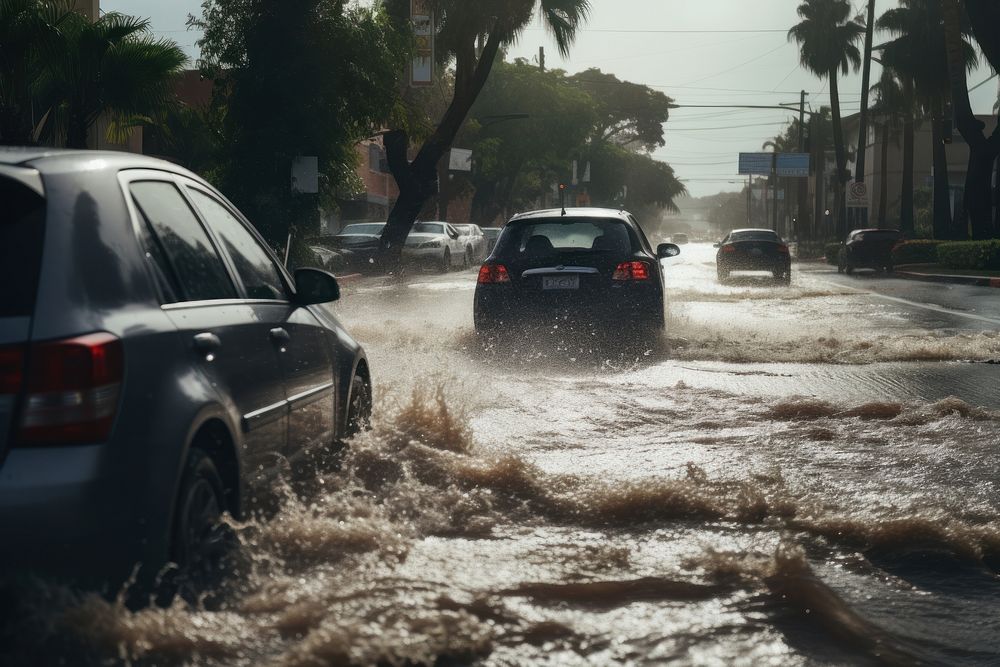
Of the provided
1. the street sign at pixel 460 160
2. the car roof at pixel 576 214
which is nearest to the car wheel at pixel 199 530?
the car roof at pixel 576 214

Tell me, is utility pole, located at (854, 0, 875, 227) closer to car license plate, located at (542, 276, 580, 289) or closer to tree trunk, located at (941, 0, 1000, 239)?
tree trunk, located at (941, 0, 1000, 239)

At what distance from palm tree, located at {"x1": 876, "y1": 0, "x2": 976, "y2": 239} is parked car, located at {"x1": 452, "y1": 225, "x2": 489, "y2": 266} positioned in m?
17.3

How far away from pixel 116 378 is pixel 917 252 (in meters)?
41.8

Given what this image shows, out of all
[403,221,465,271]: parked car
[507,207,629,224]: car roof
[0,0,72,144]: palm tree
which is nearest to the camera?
[507,207,629,224]: car roof

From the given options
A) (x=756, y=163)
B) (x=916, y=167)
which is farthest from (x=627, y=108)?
(x=916, y=167)

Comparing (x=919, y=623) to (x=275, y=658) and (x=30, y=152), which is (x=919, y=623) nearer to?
(x=275, y=658)

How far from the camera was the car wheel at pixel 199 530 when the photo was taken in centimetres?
379

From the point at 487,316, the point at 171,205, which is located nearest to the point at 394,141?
the point at 487,316

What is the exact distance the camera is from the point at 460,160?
5831cm

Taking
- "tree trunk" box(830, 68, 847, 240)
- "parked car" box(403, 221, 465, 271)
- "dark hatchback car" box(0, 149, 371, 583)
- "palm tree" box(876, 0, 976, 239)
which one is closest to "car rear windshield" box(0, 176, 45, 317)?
"dark hatchback car" box(0, 149, 371, 583)

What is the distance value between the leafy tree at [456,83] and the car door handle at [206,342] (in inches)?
1218

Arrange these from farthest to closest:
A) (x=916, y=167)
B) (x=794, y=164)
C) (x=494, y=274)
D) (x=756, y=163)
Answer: (x=756, y=163) < (x=794, y=164) < (x=916, y=167) < (x=494, y=274)

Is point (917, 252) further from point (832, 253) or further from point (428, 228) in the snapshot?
point (428, 228)

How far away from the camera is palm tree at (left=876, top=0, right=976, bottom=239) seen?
51.4 meters
